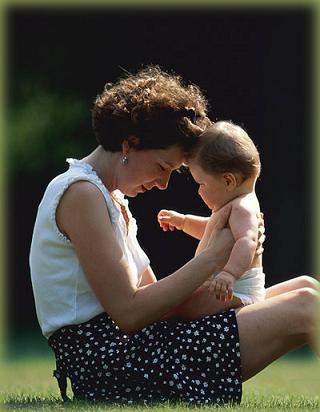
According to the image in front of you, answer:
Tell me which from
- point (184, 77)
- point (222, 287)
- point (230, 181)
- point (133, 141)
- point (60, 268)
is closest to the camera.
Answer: point (222, 287)

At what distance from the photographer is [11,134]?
36.8 feet

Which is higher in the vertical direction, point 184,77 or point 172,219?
point 172,219

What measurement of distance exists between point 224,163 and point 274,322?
2.32 ft

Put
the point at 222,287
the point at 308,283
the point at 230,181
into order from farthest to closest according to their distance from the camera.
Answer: the point at 308,283, the point at 230,181, the point at 222,287

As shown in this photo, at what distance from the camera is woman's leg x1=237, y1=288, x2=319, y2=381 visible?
3.91m

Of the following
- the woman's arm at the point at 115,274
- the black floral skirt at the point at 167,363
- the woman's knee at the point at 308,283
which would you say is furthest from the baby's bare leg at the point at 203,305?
the woman's knee at the point at 308,283

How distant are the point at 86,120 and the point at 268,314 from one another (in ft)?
24.2

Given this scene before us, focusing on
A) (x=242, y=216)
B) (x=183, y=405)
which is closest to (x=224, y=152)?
(x=242, y=216)

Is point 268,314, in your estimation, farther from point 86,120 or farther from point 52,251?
point 86,120

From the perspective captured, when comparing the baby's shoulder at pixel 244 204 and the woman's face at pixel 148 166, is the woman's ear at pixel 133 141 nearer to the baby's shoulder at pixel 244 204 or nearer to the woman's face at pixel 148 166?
the woman's face at pixel 148 166

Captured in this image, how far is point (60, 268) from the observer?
4.00m

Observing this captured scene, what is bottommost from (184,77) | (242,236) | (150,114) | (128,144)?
(184,77)

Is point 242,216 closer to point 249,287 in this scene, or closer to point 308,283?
point 249,287

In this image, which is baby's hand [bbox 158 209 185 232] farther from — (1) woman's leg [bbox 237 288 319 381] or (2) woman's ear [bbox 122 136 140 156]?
(1) woman's leg [bbox 237 288 319 381]
